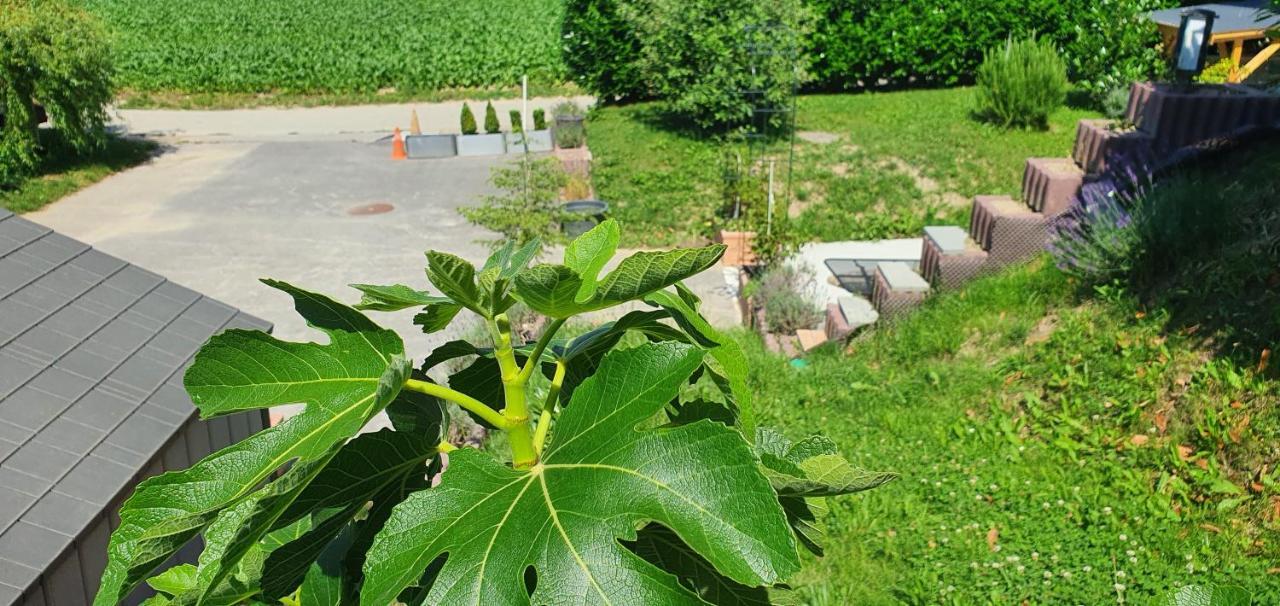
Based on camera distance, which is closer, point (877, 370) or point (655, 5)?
point (877, 370)

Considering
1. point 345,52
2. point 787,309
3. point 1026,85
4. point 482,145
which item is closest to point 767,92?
point 1026,85

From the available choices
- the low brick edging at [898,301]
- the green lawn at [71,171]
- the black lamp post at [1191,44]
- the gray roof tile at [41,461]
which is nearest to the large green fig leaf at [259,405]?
the gray roof tile at [41,461]

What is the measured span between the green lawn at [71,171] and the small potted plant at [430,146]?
459 cm

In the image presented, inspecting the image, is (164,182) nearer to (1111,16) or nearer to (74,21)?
(74,21)

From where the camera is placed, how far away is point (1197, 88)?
26.6ft

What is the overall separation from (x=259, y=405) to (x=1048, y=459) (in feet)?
14.9

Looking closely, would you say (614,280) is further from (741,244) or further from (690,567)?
(741,244)

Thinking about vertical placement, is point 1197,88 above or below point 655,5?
below

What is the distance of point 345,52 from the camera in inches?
957

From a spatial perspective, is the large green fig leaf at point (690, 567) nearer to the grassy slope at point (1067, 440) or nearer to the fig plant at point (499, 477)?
the fig plant at point (499, 477)

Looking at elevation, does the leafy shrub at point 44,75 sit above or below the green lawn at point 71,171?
above

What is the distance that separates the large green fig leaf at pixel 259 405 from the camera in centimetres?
110

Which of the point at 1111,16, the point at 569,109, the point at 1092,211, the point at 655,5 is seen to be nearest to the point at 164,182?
the point at 569,109

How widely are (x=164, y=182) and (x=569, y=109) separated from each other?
6.45 m
